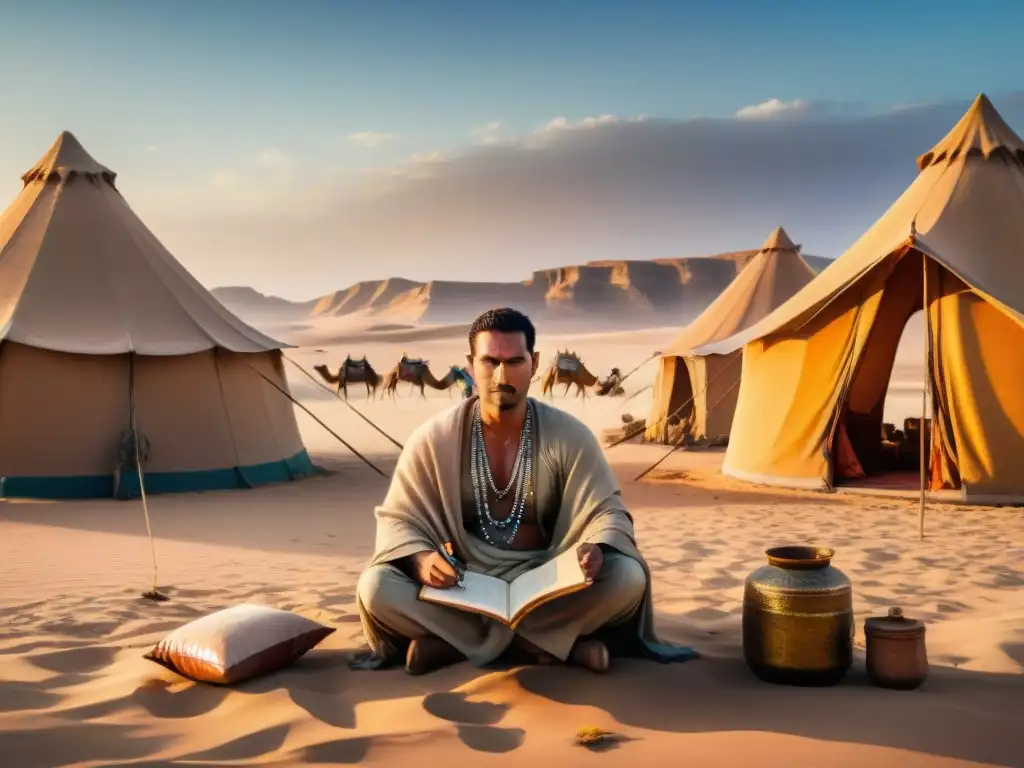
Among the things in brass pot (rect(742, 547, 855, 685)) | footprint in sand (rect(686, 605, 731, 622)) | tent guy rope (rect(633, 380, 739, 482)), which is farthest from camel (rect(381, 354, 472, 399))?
brass pot (rect(742, 547, 855, 685))

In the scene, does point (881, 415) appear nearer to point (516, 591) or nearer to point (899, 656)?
point (899, 656)

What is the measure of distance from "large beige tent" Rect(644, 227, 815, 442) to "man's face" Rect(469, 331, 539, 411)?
1084 cm

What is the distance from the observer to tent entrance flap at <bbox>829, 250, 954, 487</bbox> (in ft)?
34.7

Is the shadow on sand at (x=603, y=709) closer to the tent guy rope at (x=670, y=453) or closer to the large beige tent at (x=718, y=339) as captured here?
the tent guy rope at (x=670, y=453)

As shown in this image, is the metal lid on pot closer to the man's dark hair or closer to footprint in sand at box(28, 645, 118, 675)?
the man's dark hair

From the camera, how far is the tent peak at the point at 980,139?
407 inches

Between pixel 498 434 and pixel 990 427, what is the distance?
661 centimetres

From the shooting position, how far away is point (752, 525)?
834cm

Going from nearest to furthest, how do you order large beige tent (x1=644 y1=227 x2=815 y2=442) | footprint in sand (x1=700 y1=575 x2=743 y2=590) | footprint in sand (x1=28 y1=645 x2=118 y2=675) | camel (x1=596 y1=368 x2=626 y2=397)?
footprint in sand (x1=28 y1=645 x2=118 y2=675) < footprint in sand (x1=700 y1=575 x2=743 y2=590) < large beige tent (x1=644 y1=227 x2=815 y2=442) < camel (x1=596 y1=368 x2=626 y2=397)

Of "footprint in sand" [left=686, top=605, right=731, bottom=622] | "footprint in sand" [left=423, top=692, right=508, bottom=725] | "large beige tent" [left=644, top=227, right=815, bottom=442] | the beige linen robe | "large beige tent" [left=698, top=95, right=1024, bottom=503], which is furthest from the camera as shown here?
"large beige tent" [left=644, top=227, right=815, bottom=442]

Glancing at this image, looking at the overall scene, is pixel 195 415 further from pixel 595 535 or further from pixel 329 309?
pixel 329 309

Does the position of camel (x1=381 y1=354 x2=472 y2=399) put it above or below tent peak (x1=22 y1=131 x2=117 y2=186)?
below

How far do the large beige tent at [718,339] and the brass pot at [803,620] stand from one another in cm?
1103

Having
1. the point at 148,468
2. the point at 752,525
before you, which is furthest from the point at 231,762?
the point at 148,468
